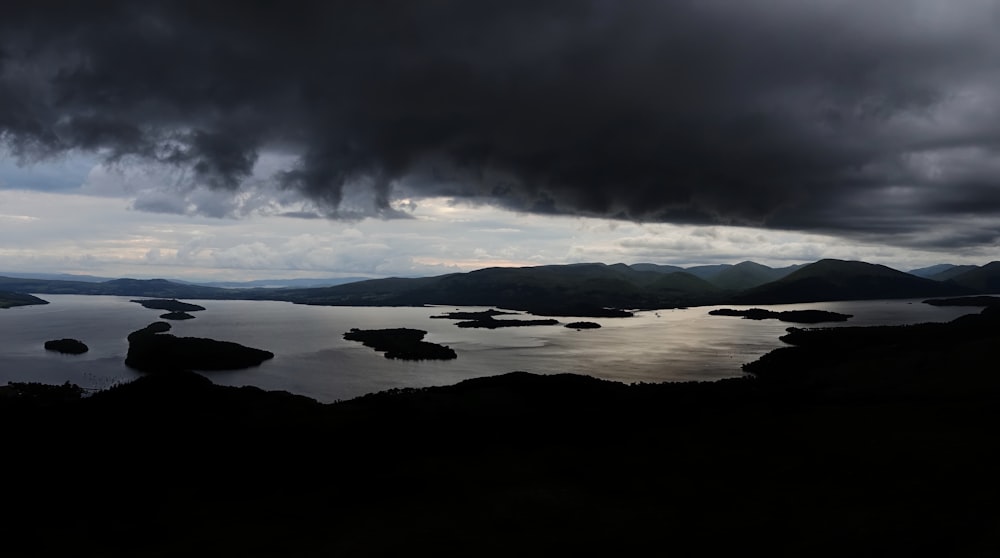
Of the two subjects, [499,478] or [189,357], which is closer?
[499,478]

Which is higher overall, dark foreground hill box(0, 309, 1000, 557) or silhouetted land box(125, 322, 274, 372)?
dark foreground hill box(0, 309, 1000, 557)

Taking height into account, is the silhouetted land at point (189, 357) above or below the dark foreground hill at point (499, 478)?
below

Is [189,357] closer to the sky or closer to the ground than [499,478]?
closer to the ground

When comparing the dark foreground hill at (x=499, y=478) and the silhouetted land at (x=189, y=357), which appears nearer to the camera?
the dark foreground hill at (x=499, y=478)

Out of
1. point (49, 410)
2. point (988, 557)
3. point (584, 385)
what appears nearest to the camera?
point (988, 557)

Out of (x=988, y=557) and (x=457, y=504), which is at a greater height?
(x=988, y=557)

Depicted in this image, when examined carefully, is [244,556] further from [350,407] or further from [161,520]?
[350,407]

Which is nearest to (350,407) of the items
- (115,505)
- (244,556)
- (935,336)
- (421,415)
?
(421,415)

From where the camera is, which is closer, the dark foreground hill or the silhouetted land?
the dark foreground hill
